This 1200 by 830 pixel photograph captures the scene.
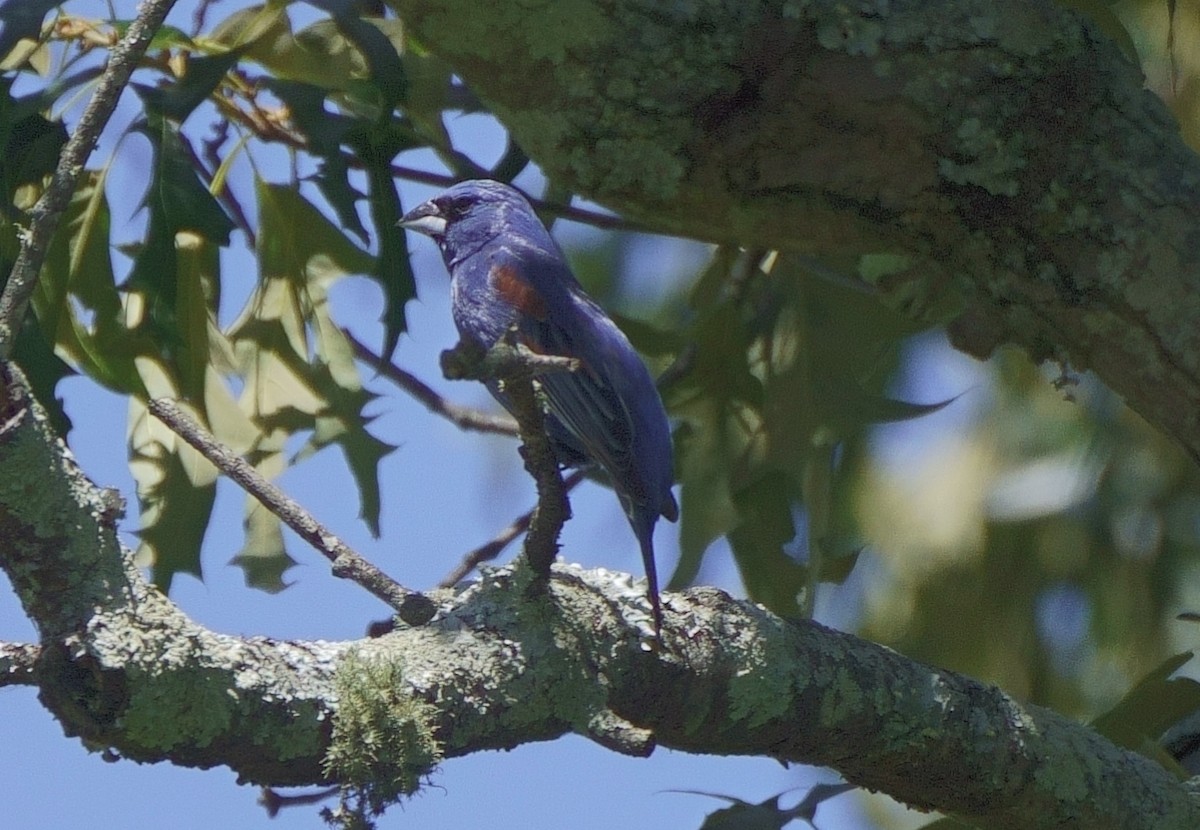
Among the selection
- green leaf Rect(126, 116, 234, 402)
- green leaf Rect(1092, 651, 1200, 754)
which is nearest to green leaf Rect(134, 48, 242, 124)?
green leaf Rect(126, 116, 234, 402)

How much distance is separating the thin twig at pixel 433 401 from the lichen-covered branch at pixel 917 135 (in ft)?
3.38

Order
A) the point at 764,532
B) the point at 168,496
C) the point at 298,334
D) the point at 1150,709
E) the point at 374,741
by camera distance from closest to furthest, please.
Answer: the point at 374,741
the point at 1150,709
the point at 168,496
the point at 764,532
the point at 298,334

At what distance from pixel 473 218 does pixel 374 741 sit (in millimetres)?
1987

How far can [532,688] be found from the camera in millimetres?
2303

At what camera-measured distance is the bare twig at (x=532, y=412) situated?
199 cm

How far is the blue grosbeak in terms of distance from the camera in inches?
114

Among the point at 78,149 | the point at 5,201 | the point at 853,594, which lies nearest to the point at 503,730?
the point at 78,149

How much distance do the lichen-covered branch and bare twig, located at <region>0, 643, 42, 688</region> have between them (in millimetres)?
1550

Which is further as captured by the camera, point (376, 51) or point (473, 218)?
point (473, 218)

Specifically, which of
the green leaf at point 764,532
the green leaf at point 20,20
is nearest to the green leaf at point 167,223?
the green leaf at point 20,20

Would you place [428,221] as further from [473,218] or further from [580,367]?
[580,367]

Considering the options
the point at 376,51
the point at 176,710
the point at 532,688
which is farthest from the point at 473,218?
the point at 176,710

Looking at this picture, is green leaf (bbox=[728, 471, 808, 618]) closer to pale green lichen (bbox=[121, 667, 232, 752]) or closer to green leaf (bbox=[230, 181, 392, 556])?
green leaf (bbox=[230, 181, 392, 556])

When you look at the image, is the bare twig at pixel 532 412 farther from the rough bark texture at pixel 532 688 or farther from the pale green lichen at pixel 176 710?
the pale green lichen at pixel 176 710
